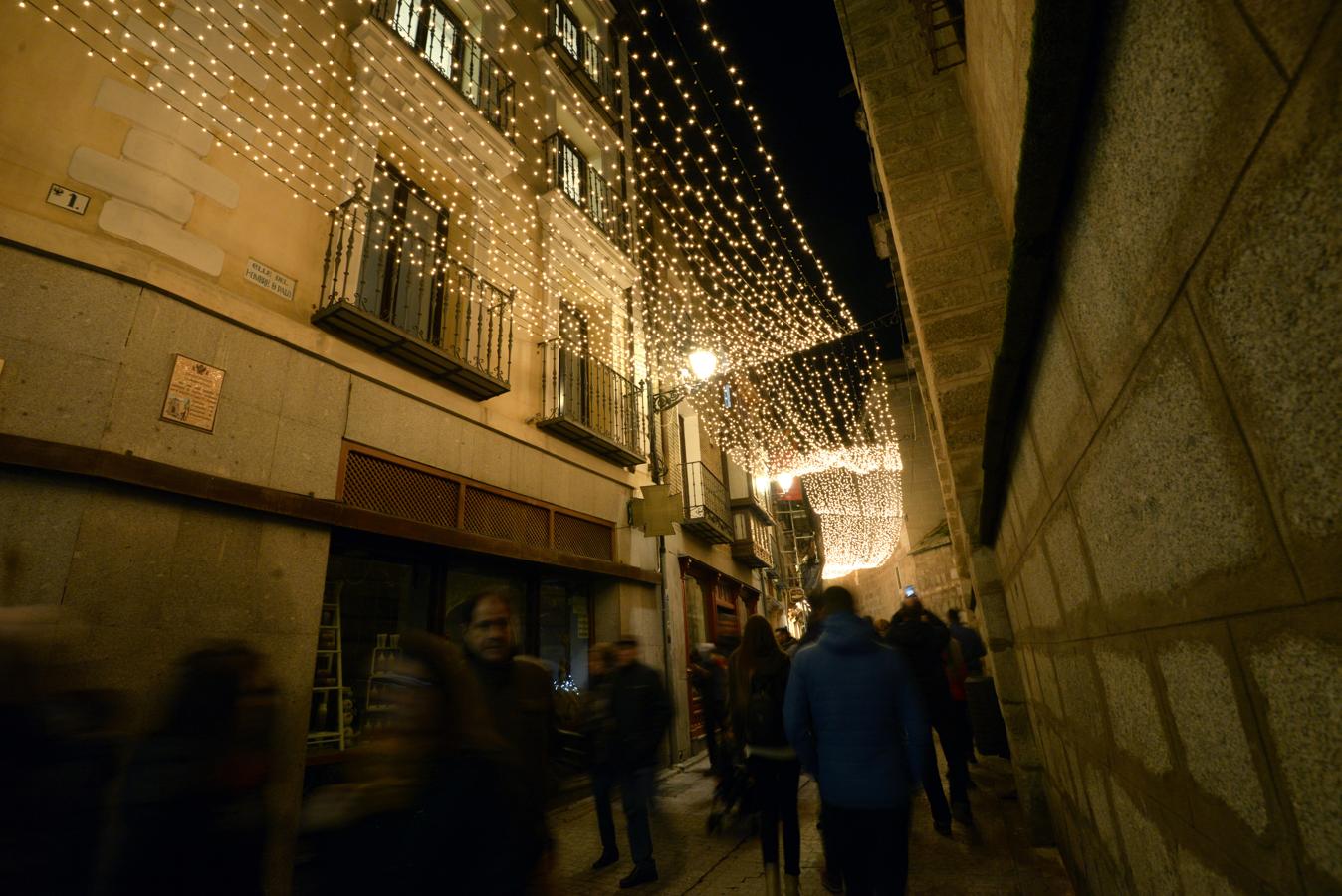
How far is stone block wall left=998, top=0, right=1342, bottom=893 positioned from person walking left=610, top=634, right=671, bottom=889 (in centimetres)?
326

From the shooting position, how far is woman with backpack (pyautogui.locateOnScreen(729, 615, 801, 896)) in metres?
3.60

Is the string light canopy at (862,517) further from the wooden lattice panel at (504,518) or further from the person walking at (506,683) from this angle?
the person walking at (506,683)

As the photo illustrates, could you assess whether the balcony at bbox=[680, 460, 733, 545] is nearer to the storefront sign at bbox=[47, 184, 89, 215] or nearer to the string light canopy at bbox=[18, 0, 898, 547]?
the string light canopy at bbox=[18, 0, 898, 547]

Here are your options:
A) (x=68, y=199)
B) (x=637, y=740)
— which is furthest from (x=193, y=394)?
(x=637, y=740)

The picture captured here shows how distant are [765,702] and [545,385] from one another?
529cm

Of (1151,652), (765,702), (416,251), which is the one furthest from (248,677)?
(416,251)

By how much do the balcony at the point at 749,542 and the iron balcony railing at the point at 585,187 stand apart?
7.31 m

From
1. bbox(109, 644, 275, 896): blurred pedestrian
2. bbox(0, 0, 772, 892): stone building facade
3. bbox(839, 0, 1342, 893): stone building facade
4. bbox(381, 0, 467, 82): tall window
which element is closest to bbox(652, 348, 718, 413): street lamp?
bbox(0, 0, 772, 892): stone building facade

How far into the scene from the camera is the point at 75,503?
360cm

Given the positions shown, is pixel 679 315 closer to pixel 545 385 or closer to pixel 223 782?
pixel 545 385

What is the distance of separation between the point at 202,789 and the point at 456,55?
8731mm

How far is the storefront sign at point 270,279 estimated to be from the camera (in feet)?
16.3

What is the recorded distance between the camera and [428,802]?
1.86m

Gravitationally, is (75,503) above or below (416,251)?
below
